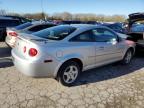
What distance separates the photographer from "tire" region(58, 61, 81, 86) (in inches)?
167

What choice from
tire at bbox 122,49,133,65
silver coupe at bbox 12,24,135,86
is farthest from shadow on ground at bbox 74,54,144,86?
silver coupe at bbox 12,24,135,86

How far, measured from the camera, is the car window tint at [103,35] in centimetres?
504

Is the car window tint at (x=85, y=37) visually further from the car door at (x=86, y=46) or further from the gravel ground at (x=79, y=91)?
the gravel ground at (x=79, y=91)

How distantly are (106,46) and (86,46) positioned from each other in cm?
88

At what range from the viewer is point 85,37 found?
470cm

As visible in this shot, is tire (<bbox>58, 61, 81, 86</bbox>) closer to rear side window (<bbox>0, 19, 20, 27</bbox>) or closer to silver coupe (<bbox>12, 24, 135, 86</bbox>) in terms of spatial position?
silver coupe (<bbox>12, 24, 135, 86</bbox>)

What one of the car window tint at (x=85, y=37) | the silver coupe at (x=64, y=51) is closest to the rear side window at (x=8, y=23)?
the silver coupe at (x=64, y=51)

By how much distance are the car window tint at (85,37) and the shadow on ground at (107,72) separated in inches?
43.7

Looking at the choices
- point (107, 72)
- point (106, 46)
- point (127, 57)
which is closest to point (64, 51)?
point (106, 46)

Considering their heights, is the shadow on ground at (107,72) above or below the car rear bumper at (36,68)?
below

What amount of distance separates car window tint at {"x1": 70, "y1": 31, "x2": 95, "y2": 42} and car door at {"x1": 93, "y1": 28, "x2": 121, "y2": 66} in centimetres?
19

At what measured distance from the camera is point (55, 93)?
4.10 meters

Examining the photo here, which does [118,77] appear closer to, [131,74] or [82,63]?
[131,74]

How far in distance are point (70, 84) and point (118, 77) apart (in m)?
1.59
